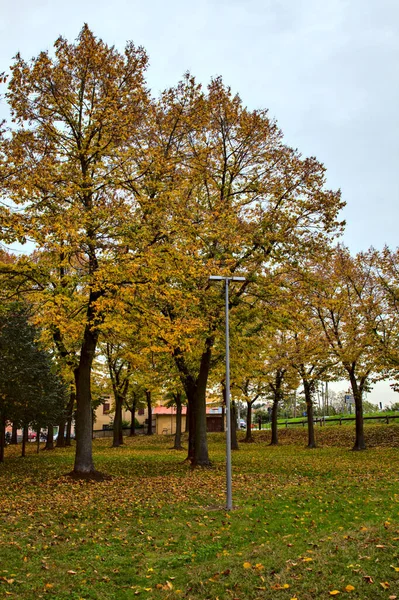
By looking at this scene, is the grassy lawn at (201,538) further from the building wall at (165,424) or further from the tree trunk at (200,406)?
the building wall at (165,424)

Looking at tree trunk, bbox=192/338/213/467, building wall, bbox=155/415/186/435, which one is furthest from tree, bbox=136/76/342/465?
building wall, bbox=155/415/186/435

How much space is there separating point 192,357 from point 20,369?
7377 mm

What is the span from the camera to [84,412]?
17172 millimetres

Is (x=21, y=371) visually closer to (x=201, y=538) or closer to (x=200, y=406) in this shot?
(x=200, y=406)

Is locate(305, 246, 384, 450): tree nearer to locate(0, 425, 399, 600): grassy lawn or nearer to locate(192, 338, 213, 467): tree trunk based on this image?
locate(192, 338, 213, 467): tree trunk

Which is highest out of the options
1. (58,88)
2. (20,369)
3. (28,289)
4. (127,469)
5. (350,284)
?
(58,88)

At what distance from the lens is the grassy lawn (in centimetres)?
665

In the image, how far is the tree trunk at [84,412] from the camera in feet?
55.8

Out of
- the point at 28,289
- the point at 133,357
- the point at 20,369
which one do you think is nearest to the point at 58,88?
the point at 28,289

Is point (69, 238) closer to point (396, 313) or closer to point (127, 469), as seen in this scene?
point (127, 469)

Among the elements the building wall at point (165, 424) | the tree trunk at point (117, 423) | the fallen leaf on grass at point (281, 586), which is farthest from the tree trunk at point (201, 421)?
the building wall at point (165, 424)

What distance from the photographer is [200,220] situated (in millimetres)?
19703

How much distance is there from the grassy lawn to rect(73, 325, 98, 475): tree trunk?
830mm

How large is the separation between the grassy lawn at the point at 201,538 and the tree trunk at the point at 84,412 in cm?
83
